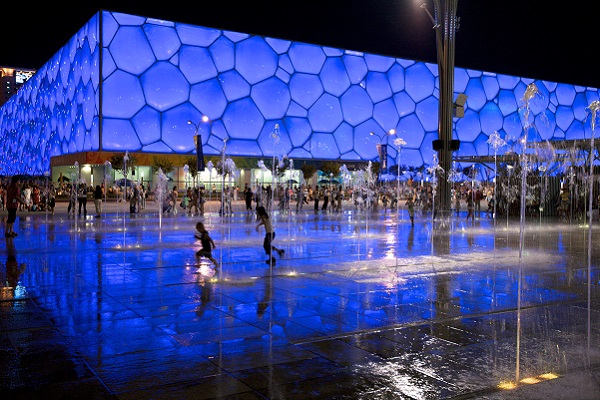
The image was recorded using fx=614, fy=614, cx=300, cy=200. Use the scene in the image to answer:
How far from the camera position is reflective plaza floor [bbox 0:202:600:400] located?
4230mm

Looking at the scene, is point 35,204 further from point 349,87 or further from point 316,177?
point 349,87

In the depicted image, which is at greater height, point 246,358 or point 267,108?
point 267,108

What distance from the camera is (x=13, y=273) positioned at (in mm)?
9008

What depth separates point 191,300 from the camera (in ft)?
23.5

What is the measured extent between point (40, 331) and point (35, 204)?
25.0 metres

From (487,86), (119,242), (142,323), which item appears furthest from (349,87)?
(142,323)

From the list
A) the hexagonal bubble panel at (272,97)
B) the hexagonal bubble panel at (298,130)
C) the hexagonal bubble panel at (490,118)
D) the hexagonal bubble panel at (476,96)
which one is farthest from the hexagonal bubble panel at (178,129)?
the hexagonal bubble panel at (490,118)

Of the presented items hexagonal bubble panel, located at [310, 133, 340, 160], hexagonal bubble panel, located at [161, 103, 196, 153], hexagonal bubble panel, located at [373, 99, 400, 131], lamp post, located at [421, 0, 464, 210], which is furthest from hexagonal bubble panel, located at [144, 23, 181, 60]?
lamp post, located at [421, 0, 464, 210]

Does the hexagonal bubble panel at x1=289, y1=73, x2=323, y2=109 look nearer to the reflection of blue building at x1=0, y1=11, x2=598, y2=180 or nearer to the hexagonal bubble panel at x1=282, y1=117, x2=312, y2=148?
the reflection of blue building at x1=0, y1=11, x2=598, y2=180

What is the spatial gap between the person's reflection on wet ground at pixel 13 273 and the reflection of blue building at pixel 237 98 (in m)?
34.0

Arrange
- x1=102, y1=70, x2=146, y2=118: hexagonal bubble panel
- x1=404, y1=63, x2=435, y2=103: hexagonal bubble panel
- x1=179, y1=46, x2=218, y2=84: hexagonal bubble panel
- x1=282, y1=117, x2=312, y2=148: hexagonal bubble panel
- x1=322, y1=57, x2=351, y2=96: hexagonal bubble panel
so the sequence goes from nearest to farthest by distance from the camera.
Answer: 1. x1=102, y1=70, x2=146, y2=118: hexagonal bubble panel
2. x1=179, y1=46, x2=218, y2=84: hexagonal bubble panel
3. x1=282, y1=117, x2=312, y2=148: hexagonal bubble panel
4. x1=322, y1=57, x2=351, y2=96: hexagonal bubble panel
5. x1=404, y1=63, x2=435, y2=103: hexagonal bubble panel

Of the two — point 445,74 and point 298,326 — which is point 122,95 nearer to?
point 445,74

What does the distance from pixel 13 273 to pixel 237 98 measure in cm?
4240

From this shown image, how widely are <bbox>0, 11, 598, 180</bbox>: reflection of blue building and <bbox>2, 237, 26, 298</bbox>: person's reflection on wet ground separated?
33971 mm
